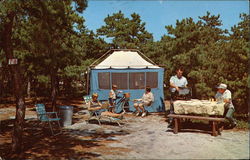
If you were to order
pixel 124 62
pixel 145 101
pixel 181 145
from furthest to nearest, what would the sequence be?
pixel 124 62
pixel 145 101
pixel 181 145

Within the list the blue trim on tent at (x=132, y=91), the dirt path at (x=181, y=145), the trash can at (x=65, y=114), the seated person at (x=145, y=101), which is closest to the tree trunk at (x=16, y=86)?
the dirt path at (x=181, y=145)

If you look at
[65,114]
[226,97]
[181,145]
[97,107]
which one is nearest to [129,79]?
[97,107]

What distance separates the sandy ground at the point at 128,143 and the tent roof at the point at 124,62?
4.60 metres

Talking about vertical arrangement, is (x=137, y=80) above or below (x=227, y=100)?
above

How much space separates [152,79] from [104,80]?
2.49 meters

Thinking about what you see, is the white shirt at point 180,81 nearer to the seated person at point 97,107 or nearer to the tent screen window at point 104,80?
the seated person at point 97,107

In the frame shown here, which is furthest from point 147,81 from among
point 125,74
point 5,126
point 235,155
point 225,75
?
point 235,155

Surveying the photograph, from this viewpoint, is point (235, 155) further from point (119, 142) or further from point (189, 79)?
point (189, 79)

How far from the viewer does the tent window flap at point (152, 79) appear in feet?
44.1

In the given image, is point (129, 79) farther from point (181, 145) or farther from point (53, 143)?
point (181, 145)

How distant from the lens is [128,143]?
22.8 ft

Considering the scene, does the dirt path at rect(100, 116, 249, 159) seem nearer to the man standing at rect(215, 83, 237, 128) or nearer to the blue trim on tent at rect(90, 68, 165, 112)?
the man standing at rect(215, 83, 237, 128)

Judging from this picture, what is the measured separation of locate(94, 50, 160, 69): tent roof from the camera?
13414 millimetres

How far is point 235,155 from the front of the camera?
559 cm
